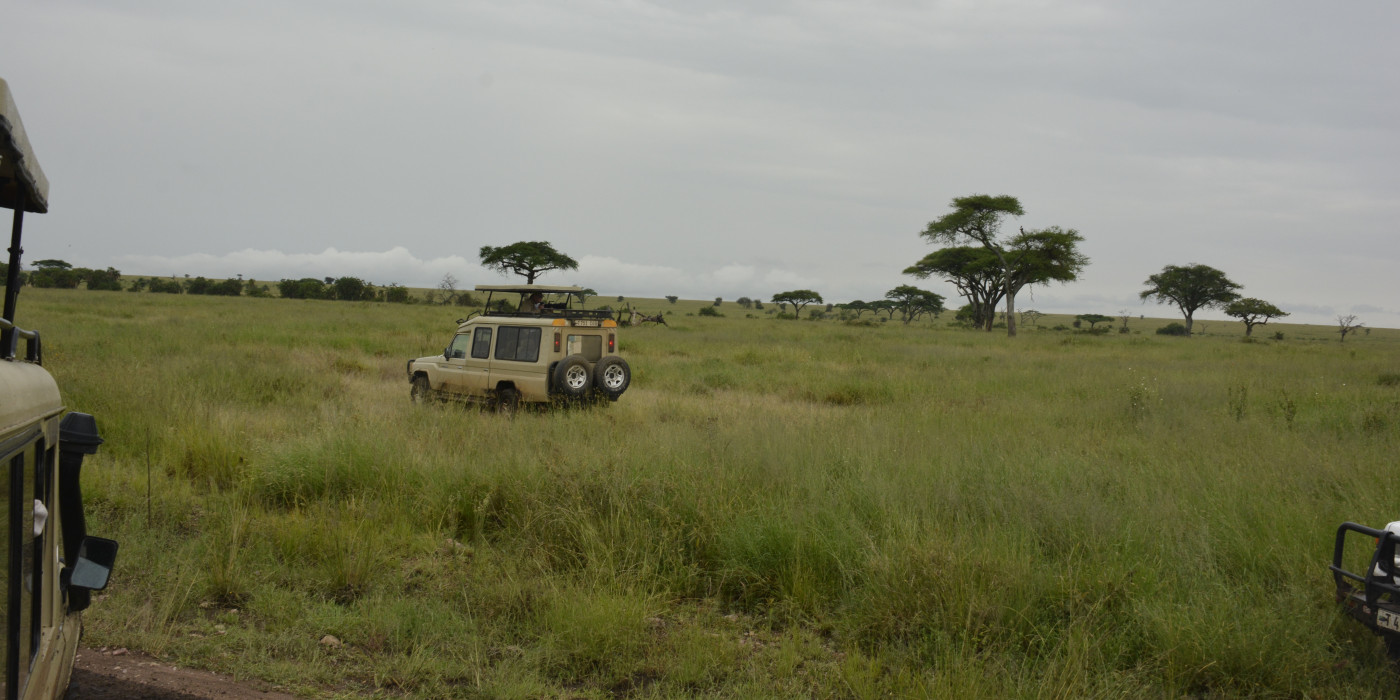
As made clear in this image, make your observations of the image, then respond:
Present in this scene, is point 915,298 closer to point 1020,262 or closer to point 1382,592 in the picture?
point 1020,262

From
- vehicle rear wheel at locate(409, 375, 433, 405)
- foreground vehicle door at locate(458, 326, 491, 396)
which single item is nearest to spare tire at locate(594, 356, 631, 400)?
foreground vehicle door at locate(458, 326, 491, 396)

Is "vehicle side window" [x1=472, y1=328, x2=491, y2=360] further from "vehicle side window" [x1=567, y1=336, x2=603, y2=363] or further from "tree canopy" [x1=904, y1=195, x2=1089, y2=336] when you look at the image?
"tree canopy" [x1=904, y1=195, x2=1089, y2=336]

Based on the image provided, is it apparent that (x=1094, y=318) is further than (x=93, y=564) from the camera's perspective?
Yes

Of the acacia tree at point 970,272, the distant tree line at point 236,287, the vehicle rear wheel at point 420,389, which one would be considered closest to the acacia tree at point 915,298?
the acacia tree at point 970,272

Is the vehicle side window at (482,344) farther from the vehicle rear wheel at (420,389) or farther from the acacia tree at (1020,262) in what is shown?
the acacia tree at (1020,262)

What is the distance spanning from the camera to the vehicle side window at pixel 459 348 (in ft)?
41.1

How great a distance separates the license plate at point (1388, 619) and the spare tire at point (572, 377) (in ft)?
29.9

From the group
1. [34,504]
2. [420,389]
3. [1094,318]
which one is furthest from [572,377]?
[1094,318]

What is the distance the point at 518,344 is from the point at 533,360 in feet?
1.37

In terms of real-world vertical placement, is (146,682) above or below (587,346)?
below

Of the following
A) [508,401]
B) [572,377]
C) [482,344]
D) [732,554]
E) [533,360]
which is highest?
[482,344]

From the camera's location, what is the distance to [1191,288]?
62656 millimetres

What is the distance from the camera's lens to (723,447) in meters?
7.27

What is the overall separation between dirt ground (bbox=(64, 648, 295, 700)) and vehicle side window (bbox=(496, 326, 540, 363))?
7531 millimetres
